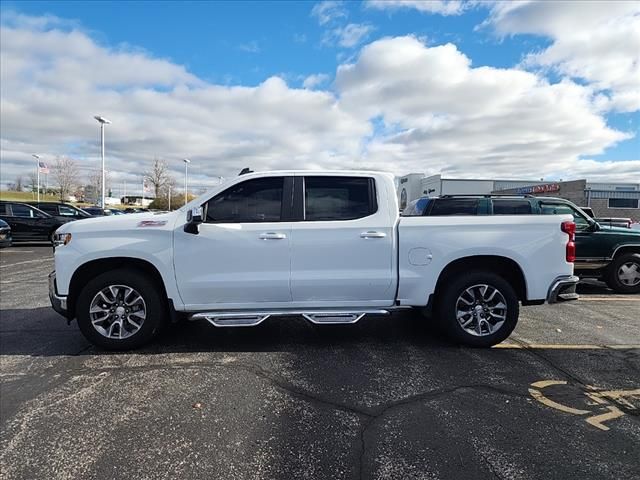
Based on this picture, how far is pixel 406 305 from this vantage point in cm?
488

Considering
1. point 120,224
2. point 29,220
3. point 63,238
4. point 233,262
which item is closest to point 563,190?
point 29,220

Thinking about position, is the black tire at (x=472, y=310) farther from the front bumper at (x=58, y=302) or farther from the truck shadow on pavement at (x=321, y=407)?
the front bumper at (x=58, y=302)

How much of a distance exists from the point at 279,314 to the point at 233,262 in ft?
2.46

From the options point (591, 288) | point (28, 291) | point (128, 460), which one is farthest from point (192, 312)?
point (591, 288)

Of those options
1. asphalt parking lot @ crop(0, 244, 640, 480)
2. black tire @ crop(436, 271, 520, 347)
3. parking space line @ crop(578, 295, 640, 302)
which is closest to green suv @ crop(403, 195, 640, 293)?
parking space line @ crop(578, 295, 640, 302)

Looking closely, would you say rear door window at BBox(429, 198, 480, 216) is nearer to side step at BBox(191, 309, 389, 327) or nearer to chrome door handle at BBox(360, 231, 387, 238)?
chrome door handle at BBox(360, 231, 387, 238)

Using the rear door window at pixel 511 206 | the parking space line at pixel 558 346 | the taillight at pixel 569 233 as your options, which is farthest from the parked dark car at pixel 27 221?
the taillight at pixel 569 233

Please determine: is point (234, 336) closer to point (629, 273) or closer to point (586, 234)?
point (586, 234)

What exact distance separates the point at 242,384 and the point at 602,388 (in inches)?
126

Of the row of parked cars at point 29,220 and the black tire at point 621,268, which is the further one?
the row of parked cars at point 29,220

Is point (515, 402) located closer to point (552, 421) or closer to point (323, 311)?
point (552, 421)

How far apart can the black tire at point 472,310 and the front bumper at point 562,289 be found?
1.44ft

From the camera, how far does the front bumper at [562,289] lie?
194 inches

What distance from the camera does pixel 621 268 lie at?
8.50 metres
